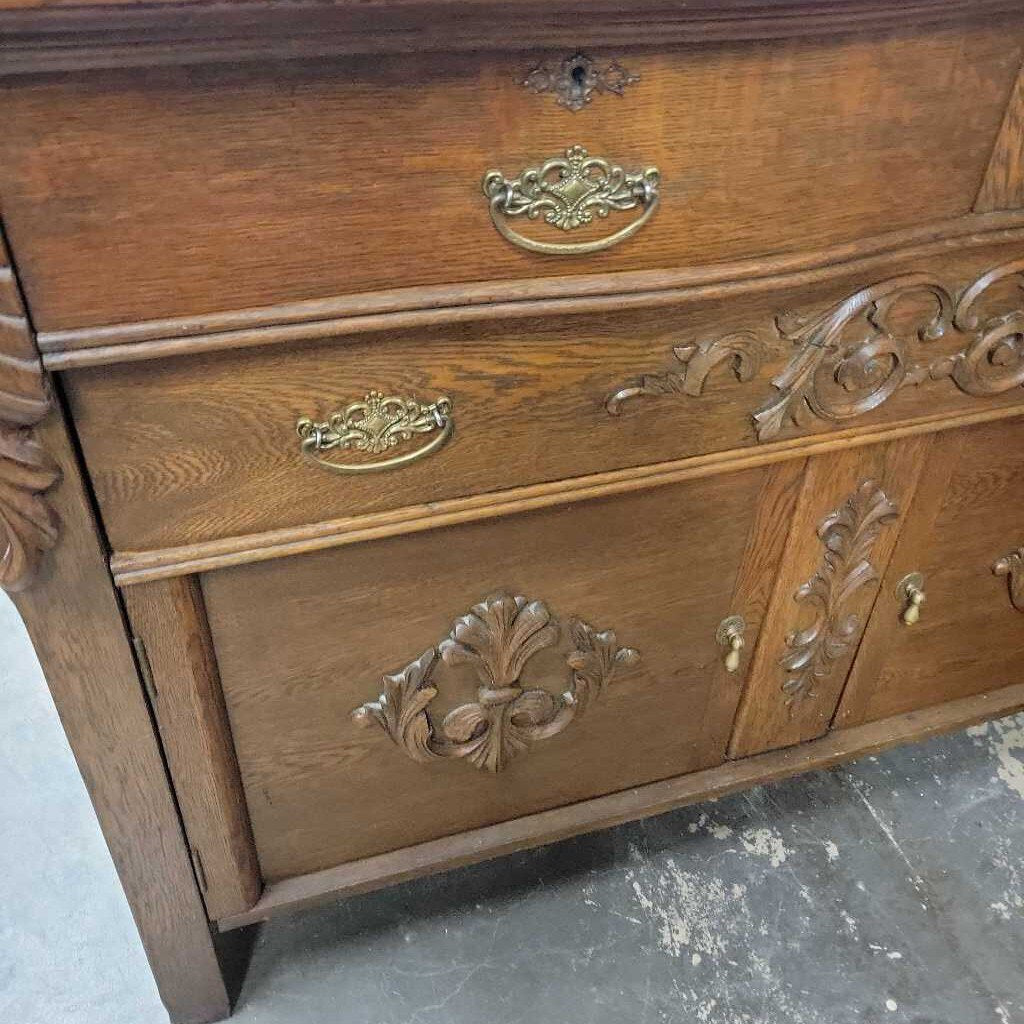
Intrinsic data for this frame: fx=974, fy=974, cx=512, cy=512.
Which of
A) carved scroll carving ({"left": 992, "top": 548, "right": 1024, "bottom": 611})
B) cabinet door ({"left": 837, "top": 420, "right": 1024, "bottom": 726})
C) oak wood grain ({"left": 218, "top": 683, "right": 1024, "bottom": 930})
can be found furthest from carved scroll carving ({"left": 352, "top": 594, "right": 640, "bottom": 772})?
carved scroll carving ({"left": 992, "top": 548, "right": 1024, "bottom": 611})

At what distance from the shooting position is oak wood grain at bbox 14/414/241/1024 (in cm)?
64

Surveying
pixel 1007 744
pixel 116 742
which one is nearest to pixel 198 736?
pixel 116 742

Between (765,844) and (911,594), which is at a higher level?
(911,594)

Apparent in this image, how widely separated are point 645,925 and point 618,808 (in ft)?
0.50

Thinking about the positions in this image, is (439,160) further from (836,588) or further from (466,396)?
(836,588)

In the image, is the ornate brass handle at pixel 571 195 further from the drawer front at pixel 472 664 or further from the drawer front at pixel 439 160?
the drawer front at pixel 472 664

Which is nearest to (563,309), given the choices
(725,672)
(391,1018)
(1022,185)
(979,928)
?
(1022,185)

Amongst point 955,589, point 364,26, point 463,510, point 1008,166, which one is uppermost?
point 364,26

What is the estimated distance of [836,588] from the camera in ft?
3.09

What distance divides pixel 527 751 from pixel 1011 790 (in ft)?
2.22

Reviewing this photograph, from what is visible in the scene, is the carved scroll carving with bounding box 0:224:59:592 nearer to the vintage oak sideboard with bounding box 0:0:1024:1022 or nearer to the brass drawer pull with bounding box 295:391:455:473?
the vintage oak sideboard with bounding box 0:0:1024:1022

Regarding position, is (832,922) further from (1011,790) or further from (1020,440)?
(1020,440)

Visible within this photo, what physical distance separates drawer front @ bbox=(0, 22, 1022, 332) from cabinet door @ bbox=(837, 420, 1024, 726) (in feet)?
1.05

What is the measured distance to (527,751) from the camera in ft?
3.06
